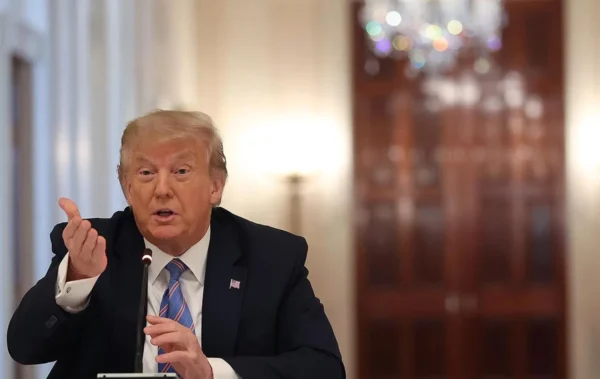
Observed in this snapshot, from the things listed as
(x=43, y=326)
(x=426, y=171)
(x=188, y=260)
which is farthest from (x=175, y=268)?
(x=426, y=171)

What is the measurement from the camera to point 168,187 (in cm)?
168

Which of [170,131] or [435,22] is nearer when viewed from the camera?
[170,131]

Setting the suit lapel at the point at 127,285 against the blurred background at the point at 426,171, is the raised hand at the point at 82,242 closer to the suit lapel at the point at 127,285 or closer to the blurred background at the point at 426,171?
the suit lapel at the point at 127,285

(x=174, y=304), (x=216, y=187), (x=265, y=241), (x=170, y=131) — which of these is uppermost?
(x=170, y=131)

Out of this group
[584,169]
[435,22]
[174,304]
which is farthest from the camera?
[584,169]

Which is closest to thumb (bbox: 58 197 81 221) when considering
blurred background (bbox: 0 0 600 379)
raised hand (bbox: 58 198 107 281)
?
raised hand (bbox: 58 198 107 281)

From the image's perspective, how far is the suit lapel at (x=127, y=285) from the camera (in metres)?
1.79

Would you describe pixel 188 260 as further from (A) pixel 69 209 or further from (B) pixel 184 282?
(A) pixel 69 209

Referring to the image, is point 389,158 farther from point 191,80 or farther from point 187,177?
point 187,177

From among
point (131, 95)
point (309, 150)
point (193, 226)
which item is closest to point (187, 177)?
point (193, 226)

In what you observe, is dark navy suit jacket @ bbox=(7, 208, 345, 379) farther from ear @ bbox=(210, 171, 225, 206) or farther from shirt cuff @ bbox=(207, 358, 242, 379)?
ear @ bbox=(210, 171, 225, 206)

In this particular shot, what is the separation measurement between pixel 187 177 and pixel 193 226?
0.10 meters

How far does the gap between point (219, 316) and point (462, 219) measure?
23.0 feet

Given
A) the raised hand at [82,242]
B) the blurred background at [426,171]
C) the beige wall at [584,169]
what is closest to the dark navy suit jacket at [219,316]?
the raised hand at [82,242]
